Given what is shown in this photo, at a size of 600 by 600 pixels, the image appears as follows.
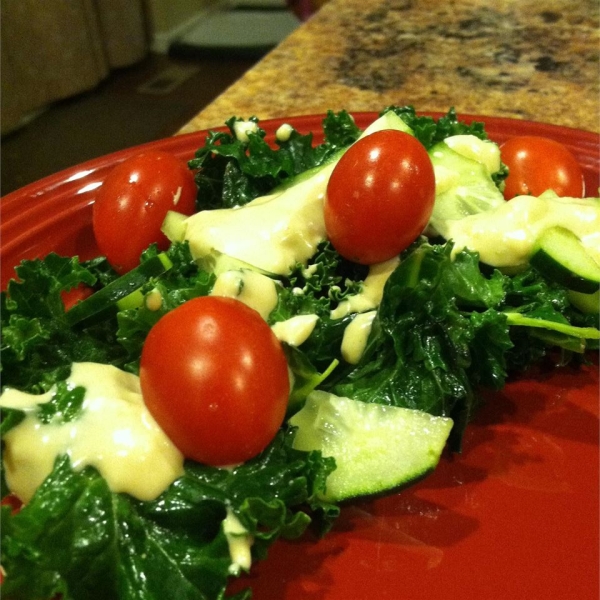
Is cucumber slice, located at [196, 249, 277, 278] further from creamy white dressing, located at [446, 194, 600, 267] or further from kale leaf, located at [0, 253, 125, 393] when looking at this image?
creamy white dressing, located at [446, 194, 600, 267]

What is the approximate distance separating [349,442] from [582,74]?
5.78 ft

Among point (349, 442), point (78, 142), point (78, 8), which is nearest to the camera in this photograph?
point (349, 442)

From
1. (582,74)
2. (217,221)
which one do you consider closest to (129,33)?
(582,74)

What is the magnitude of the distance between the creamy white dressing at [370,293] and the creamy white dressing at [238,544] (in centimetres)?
41

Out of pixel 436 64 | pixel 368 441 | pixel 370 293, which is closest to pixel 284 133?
pixel 370 293

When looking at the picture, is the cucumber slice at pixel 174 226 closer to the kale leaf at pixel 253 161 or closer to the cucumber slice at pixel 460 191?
the kale leaf at pixel 253 161

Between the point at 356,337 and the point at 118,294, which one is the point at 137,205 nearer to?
the point at 118,294

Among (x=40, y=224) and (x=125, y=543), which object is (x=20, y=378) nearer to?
(x=125, y=543)

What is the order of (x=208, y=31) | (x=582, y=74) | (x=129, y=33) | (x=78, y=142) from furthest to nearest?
(x=208, y=31) → (x=129, y=33) → (x=78, y=142) → (x=582, y=74)

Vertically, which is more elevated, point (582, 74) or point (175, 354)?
point (175, 354)

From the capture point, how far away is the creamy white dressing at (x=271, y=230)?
1.22 m

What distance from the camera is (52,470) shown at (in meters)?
0.89

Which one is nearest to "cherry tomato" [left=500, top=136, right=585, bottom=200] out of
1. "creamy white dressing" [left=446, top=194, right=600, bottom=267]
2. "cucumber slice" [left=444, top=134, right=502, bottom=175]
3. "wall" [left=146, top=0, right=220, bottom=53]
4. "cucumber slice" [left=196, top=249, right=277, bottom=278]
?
"cucumber slice" [left=444, top=134, right=502, bottom=175]

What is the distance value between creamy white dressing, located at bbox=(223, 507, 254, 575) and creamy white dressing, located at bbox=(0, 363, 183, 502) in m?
0.11
